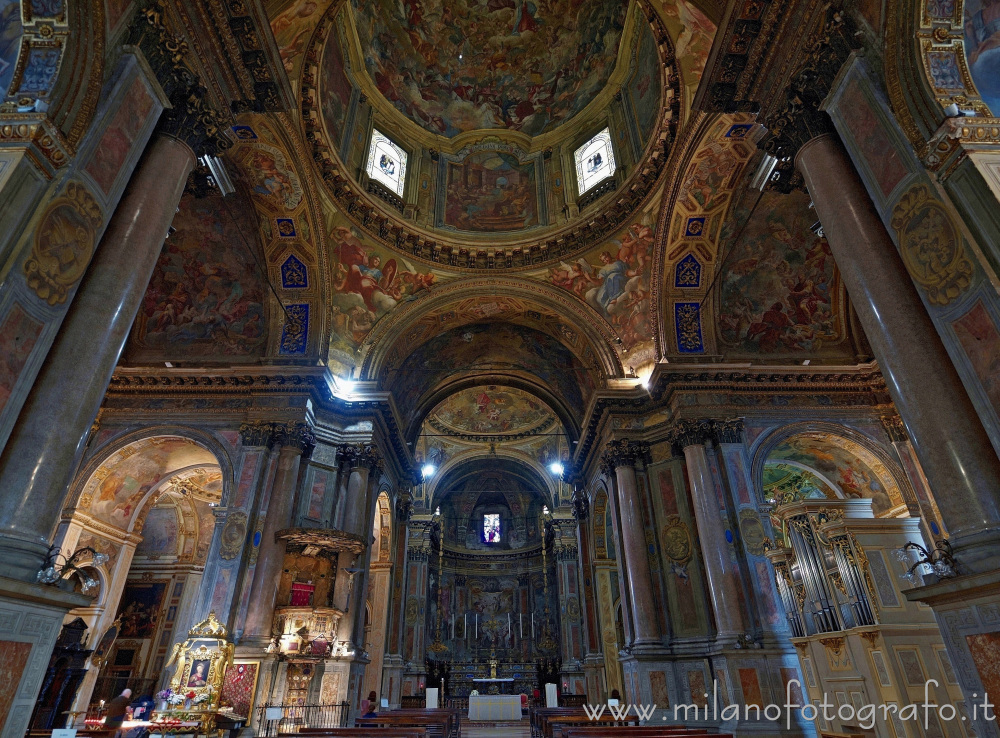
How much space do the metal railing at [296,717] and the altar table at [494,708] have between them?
7.93 meters

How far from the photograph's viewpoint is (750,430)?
1429cm

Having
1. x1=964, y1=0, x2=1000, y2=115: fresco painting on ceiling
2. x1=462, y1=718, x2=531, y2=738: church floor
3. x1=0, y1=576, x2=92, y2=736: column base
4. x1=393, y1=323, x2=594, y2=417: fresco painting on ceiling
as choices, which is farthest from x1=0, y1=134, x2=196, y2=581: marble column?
x1=462, y1=718, x2=531, y2=738: church floor

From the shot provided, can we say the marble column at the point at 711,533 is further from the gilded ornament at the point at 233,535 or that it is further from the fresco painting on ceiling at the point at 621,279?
the gilded ornament at the point at 233,535

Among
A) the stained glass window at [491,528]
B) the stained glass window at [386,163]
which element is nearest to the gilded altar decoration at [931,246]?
the stained glass window at [386,163]

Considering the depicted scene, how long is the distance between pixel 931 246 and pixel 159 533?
25.0m

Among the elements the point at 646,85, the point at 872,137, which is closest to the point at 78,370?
the point at 872,137

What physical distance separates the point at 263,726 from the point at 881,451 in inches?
614

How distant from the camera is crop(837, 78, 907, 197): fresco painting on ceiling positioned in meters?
5.90

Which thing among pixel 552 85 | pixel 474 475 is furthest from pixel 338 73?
pixel 474 475

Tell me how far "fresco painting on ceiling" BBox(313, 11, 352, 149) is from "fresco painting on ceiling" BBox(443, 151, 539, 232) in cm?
429

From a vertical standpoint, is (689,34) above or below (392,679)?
above

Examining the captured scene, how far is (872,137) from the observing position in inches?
242

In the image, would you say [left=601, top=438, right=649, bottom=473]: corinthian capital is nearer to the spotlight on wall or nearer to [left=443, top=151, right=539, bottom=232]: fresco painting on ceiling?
[left=443, top=151, right=539, bottom=232]: fresco painting on ceiling

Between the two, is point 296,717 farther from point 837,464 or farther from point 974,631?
point 837,464
